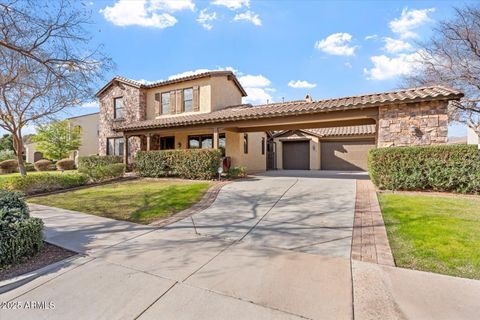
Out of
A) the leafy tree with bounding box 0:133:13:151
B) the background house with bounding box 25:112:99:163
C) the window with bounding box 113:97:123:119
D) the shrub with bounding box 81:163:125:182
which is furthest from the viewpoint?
the leafy tree with bounding box 0:133:13:151

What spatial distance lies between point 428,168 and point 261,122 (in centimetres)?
666

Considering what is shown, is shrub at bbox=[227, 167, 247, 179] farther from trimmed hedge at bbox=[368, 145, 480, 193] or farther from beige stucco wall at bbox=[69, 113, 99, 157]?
beige stucco wall at bbox=[69, 113, 99, 157]

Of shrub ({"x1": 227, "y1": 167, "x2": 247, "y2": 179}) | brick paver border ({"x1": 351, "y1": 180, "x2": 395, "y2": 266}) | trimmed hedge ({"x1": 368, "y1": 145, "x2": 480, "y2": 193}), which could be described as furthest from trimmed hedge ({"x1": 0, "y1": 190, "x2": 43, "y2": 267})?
trimmed hedge ({"x1": 368, "y1": 145, "x2": 480, "y2": 193})

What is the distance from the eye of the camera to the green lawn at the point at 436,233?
332 centimetres

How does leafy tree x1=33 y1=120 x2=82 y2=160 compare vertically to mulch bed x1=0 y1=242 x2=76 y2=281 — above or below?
above

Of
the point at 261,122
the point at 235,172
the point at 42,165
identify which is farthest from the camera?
the point at 42,165

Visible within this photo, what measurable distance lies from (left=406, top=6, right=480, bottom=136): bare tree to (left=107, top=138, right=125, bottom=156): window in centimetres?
2177

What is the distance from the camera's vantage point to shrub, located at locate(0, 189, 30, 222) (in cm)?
382

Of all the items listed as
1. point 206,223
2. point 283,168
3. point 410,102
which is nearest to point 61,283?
point 206,223

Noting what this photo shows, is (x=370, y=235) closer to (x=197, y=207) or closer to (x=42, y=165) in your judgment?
(x=197, y=207)

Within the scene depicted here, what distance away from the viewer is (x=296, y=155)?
19.9 metres

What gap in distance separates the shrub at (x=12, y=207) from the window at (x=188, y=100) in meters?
12.4

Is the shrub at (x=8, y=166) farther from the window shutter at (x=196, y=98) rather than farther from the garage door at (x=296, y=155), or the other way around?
the garage door at (x=296, y=155)

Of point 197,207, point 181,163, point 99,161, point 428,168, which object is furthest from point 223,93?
point 428,168
